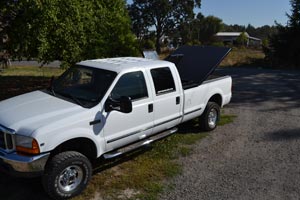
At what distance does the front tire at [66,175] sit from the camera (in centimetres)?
387

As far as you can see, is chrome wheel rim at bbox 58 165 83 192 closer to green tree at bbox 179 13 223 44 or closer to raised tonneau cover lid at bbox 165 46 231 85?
raised tonneau cover lid at bbox 165 46 231 85

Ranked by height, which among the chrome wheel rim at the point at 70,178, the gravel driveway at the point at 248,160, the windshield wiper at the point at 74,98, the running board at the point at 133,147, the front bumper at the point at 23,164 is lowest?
the gravel driveway at the point at 248,160

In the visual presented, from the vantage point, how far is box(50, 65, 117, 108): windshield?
4492mm

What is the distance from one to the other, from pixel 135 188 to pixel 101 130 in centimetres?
97

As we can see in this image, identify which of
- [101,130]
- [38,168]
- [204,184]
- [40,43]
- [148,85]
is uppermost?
[40,43]

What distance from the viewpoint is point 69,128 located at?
3.96 metres

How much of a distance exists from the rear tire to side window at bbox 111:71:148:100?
2.09 meters

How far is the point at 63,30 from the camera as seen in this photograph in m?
8.23

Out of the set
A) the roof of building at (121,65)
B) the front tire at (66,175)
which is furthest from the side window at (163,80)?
the front tire at (66,175)

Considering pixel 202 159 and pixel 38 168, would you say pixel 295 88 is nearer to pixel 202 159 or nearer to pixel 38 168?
pixel 202 159

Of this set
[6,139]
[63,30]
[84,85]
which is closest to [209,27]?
[63,30]

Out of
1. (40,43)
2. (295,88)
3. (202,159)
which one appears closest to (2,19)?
(40,43)

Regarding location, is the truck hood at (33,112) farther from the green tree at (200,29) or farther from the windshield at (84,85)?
the green tree at (200,29)

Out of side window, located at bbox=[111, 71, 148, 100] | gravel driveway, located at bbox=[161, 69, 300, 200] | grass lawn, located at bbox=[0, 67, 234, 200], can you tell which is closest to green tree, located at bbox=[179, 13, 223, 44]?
gravel driveway, located at bbox=[161, 69, 300, 200]
